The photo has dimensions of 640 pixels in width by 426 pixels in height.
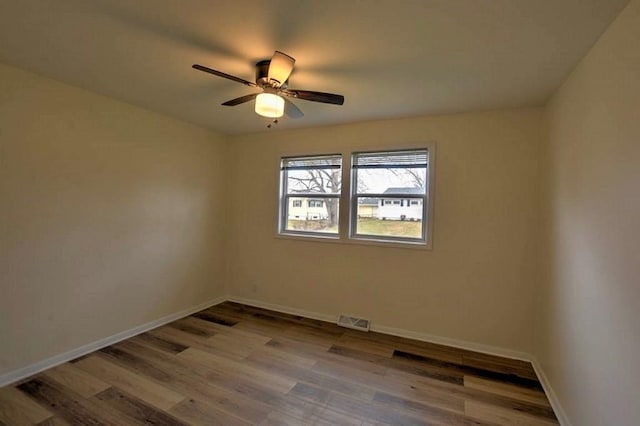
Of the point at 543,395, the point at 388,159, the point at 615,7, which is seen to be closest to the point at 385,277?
the point at 388,159

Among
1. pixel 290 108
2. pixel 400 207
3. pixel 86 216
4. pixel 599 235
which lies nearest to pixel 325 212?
pixel 400 207

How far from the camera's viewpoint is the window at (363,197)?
129 inches

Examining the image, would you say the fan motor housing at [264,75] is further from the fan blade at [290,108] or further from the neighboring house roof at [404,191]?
the neighboring house roof at [404,191]

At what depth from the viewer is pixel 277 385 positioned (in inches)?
91.4

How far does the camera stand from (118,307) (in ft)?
9.75

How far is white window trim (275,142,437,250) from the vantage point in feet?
10.3

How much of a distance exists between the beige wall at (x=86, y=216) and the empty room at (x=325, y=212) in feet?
0.05

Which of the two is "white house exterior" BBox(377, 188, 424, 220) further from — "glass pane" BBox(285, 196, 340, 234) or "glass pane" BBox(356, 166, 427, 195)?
"glass pane" BBox(285, 196, 340, 234)

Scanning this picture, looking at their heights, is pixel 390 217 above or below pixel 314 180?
below

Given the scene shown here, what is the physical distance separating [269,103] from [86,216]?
80.4 inches

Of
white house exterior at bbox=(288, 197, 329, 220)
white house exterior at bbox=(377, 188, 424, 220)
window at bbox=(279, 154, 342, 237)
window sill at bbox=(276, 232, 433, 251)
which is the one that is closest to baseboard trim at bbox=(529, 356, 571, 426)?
window sill at bbox=(276, 232, 433, 251)

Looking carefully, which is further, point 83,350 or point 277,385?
point 83,350

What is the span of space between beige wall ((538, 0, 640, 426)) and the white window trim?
3.41 feet

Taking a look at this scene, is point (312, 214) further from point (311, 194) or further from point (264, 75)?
point (264, 75)
